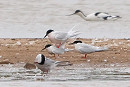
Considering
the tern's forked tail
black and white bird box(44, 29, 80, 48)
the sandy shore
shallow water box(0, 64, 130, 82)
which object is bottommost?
shallow water box(0, 64, 130, 82)

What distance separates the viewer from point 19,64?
11742 millimetres

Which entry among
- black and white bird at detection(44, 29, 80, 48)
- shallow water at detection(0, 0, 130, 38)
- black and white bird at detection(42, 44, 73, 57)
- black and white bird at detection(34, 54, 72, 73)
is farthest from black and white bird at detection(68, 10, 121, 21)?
black and white bird at detection(34, 54, 72, 73)

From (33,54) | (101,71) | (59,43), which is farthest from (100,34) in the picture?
(101,71)

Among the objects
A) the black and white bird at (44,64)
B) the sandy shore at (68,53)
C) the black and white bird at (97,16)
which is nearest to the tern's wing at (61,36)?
the sandy shore at (68,53)

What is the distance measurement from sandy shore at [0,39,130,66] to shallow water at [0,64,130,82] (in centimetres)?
74

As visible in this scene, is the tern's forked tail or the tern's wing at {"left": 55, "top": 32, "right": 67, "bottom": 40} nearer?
the tern's forked tail

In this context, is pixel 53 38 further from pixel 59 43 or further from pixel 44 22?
pixel 44 22

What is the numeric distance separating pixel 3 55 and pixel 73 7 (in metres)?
9.25

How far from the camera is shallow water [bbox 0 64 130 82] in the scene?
412 inches

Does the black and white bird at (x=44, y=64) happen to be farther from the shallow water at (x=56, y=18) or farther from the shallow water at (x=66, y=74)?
the shallow water at (x=56, y=18)

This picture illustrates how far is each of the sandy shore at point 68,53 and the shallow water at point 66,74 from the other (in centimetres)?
74

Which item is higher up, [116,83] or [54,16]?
[54,16]

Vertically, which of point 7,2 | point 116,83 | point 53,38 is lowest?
point 116,83

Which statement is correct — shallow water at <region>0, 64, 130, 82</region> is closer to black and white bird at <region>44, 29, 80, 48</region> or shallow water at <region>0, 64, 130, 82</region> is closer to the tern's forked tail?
the tern's forked tail
